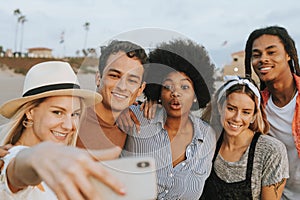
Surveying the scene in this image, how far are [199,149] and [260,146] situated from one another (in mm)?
450

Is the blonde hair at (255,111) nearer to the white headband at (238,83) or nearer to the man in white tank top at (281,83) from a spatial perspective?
the white headband at (238,83)

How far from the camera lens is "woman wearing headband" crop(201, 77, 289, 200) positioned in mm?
2742

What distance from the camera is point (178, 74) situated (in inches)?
101

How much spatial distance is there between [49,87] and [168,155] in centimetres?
84

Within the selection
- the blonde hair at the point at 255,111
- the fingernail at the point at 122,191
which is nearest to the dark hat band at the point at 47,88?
the blonde hair at the point at 255,111

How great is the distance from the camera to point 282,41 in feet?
10.1

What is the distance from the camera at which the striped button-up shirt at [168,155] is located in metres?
2.48

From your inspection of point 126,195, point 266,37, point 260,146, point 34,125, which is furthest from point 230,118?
point 126,195

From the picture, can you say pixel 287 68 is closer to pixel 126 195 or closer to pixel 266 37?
pixel 266 37

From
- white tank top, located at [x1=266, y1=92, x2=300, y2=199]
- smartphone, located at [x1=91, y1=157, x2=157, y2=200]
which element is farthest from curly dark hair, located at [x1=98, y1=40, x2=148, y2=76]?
smartphone, located at [x1=91, y1=157, x2=157, y2=200]

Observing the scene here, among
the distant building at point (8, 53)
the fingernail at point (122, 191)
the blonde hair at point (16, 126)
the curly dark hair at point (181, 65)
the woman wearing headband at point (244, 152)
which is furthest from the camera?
the distant building at point (8, 53)

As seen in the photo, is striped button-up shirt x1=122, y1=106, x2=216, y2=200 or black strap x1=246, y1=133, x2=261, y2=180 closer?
striped button-up shirt x1=122, y1=106, x2=216, y2=200

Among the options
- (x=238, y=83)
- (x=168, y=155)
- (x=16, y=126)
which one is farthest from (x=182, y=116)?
(x=16, y=126)

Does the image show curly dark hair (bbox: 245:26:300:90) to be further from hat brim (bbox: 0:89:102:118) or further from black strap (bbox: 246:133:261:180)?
hat brim (bbox: 0:89:102:118)
